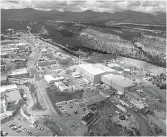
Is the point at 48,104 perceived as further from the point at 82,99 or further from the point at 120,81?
the point at 120,81

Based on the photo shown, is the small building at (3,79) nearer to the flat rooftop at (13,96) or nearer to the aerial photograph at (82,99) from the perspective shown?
the aerial photograph at (82,99)

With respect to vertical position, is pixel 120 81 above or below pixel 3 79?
above

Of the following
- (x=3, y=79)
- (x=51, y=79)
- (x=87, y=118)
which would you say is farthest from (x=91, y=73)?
(x=3, y=79)

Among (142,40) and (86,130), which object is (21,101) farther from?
(142,40)

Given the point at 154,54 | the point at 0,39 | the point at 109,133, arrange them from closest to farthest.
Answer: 1. the point at 109,133
2. the point at 154,54
3. the point at 0,39

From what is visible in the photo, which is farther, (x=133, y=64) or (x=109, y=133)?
(x=133, y=64)

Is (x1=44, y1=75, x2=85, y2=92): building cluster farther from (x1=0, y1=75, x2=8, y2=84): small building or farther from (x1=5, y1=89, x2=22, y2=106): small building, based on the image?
(x1=0, y1=75, x2=8, y2=84): small building

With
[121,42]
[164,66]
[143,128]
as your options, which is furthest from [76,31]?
[143,128]
